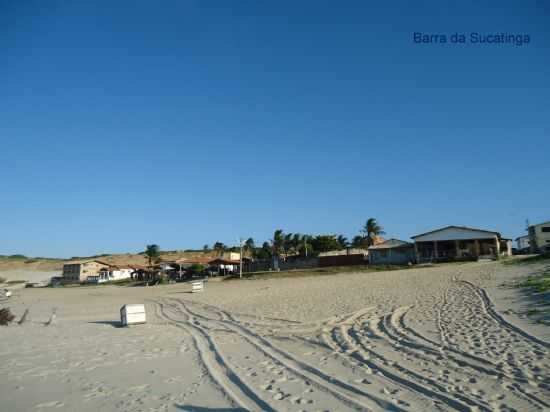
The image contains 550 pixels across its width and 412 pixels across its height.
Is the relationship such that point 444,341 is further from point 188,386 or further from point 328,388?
point 188,386

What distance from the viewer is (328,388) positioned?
5.66 metres

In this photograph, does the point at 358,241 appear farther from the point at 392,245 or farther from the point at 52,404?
the point at 52,404

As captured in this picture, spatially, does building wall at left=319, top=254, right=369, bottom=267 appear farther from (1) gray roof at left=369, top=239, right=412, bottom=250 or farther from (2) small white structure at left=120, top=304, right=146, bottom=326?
(2) small white structure at left=120, top=304, right=146, bottom=326

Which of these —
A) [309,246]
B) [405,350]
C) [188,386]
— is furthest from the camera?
[309,246]

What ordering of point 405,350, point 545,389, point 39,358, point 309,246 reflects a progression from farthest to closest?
1. point 309,246
2. point 39,358
3. point 405,350
4. point 545,389

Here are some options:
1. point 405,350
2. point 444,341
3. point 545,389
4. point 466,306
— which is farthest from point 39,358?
point 466,306

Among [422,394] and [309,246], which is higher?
[309,246]

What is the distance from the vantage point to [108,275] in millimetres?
75375

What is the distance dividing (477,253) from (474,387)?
43190mm

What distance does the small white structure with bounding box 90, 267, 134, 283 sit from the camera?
74900 mm

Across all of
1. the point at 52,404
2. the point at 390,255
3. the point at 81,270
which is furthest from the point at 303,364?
the point at 81,270

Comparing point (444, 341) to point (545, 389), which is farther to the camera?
point (444, 341)

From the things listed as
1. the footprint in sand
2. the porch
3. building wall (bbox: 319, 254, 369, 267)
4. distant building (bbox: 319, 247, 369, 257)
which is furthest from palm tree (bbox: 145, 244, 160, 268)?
the footprint in sand

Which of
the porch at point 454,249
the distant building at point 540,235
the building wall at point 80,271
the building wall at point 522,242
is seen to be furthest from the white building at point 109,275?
the building wall at point 522,242
